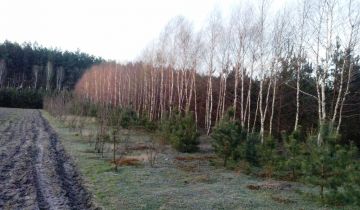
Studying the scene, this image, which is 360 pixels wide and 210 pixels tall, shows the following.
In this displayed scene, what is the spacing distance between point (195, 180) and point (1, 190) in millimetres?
5405

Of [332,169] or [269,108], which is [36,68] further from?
[332,169]

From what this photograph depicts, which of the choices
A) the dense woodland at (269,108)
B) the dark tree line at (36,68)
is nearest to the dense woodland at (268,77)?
the dense woodland at (269,108)

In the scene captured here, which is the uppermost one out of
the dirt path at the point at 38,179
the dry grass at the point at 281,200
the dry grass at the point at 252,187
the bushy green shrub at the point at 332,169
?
the bushy green shrub at the point at 332,169

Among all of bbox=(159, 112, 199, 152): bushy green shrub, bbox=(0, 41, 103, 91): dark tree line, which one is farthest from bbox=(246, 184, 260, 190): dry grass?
bbox=(0, 41, 103, 91): dark tree line

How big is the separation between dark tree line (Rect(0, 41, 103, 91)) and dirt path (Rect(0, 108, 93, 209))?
62719 millimetres

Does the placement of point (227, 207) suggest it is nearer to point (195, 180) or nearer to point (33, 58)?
point (195, 180)

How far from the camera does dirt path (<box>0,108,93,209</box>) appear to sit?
360 inches

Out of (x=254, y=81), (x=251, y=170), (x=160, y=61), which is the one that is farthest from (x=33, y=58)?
(x=251, y=170)

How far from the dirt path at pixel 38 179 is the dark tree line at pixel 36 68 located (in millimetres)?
62719

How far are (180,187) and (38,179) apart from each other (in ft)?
12.8

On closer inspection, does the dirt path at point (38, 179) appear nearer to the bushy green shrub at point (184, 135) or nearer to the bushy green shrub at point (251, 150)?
the bushy green shrub at point (184, 135)

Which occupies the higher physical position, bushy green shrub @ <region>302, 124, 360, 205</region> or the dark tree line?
the dark tree line

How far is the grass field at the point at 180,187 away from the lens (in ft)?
31.5

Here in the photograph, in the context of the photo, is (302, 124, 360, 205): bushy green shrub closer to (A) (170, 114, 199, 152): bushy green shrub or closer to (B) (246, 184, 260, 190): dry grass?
(B) (246, 184, 260, 190): dry grass
